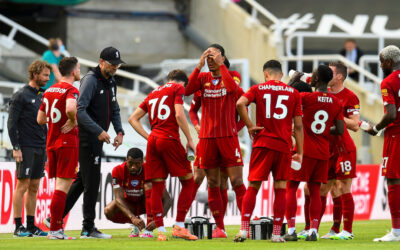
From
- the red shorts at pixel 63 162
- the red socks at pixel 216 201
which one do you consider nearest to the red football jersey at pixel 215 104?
the red socks at pixel 216 201

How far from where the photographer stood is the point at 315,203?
1339 cm

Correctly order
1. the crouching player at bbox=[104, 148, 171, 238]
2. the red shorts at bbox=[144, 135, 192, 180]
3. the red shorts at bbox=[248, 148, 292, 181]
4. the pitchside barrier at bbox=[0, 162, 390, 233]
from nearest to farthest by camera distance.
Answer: the red shorts at bbox=[248, 148, 292, 181] → the red shorts at bbox=[144, 135, 192, 180] → the crouching player at bbox=[104, 148, 171, 238] → the pitchside barrier at bbox=[0, 162, 390, 233]

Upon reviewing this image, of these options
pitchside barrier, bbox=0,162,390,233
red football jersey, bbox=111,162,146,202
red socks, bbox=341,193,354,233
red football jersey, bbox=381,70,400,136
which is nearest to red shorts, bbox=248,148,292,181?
red football jersey, bbox=381,70,400,136

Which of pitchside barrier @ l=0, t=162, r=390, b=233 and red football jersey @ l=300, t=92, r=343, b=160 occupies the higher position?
red football jersey @ l=300, t=92, r=343, b=160

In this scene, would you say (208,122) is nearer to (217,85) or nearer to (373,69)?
(217,85)

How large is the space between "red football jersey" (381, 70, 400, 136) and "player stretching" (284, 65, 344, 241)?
0.66 meters

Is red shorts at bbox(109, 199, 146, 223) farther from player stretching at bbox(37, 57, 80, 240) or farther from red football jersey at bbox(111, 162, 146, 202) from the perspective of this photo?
player stretching at bbox(37, 57, 80, 240)

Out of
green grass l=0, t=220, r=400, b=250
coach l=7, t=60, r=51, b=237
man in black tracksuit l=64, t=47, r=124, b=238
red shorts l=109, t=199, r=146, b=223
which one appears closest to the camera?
green grass l=0, t=220, r=400, b=250

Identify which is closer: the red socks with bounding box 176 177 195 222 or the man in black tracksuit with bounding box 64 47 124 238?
the red socks with bounding box 176 177 195 222

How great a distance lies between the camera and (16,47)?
84.5ft

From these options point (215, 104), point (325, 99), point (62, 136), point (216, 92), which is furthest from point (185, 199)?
point (325, 99)

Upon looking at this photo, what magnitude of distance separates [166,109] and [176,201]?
5801 mm

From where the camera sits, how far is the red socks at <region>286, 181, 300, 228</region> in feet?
43.7

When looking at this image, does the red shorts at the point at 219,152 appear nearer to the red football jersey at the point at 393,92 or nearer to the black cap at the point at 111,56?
the black cap at the point at 111,56
